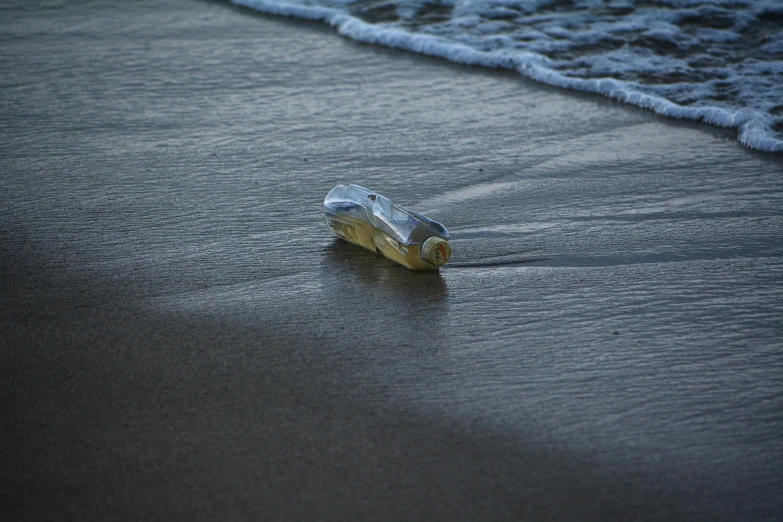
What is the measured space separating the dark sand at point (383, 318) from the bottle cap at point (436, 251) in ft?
0.22

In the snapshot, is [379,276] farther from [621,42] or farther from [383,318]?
[621,42]

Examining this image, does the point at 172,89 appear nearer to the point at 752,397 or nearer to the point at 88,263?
the point at 88,263

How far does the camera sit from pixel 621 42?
244 inches

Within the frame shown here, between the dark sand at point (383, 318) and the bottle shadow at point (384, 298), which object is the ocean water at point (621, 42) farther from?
the bottle shadow at point (384, 298)

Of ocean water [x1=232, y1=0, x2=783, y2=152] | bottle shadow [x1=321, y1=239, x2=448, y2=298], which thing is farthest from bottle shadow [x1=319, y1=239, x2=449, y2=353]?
ocean water [x1=232, y1=0, x2=783, y2=152]

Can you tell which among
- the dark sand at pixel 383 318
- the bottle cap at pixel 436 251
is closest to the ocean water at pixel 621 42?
the dark sand at pixel 383 318

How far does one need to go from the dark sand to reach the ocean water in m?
0.46

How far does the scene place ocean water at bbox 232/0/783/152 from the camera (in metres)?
4.91

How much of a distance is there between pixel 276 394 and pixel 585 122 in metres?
2.87

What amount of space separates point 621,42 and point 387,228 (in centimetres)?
393

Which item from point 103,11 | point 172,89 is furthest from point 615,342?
point 103,11

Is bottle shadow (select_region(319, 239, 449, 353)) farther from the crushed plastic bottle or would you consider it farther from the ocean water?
the ocean water

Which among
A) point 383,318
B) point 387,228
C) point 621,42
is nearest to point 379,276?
point 387,228

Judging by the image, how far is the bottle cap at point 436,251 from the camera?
9.04ft
